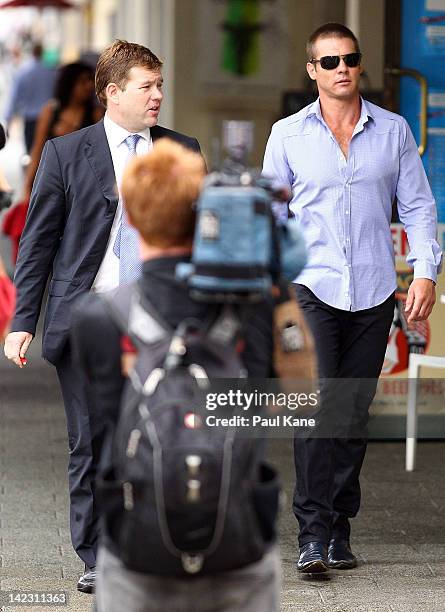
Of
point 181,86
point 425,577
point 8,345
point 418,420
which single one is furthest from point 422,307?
point 181,86

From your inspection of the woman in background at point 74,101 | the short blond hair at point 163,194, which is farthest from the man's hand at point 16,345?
the woman in background at point 74,101

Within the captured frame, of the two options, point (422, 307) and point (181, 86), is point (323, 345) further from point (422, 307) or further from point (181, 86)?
point (181, 86)

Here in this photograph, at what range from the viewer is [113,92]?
5605 mm

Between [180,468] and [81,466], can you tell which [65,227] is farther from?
[180,468]

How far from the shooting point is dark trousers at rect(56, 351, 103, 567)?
18.9ft

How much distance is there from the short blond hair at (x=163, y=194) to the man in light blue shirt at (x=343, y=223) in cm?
247

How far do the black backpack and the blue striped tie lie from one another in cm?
202

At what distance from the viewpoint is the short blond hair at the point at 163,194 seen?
11.2 feet

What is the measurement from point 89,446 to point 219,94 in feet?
29.0

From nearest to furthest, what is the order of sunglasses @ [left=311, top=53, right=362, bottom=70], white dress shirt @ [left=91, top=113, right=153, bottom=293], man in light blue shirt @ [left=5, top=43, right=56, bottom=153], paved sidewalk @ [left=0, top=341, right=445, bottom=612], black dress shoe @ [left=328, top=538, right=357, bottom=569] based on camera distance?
white dress shirt @ [left=91, top=113, right=153, bottom=293], paved sidewalk @ [left=0, top=341, right=445, bottom=612], sunglasses @ [left=311, top=53, right=362, bottom=70], black dress shoe @ [left=328, top=538, right=357, bottom=569], man in light blue shirt @ [left=5, top=43, right=56, bottom=153]

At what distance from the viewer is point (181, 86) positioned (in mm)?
13984

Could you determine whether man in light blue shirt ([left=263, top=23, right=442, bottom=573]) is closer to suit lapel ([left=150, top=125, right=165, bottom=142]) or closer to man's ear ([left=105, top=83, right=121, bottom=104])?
suit lapel ([left=150, top=125, right=165, bottom=142])

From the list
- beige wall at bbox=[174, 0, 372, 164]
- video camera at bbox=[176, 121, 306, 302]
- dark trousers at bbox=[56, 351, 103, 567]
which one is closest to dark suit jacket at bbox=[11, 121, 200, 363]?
dark trousers at bbox=[56, 351, 103, 567]

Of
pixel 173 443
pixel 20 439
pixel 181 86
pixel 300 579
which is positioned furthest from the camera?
pixel 181 86
